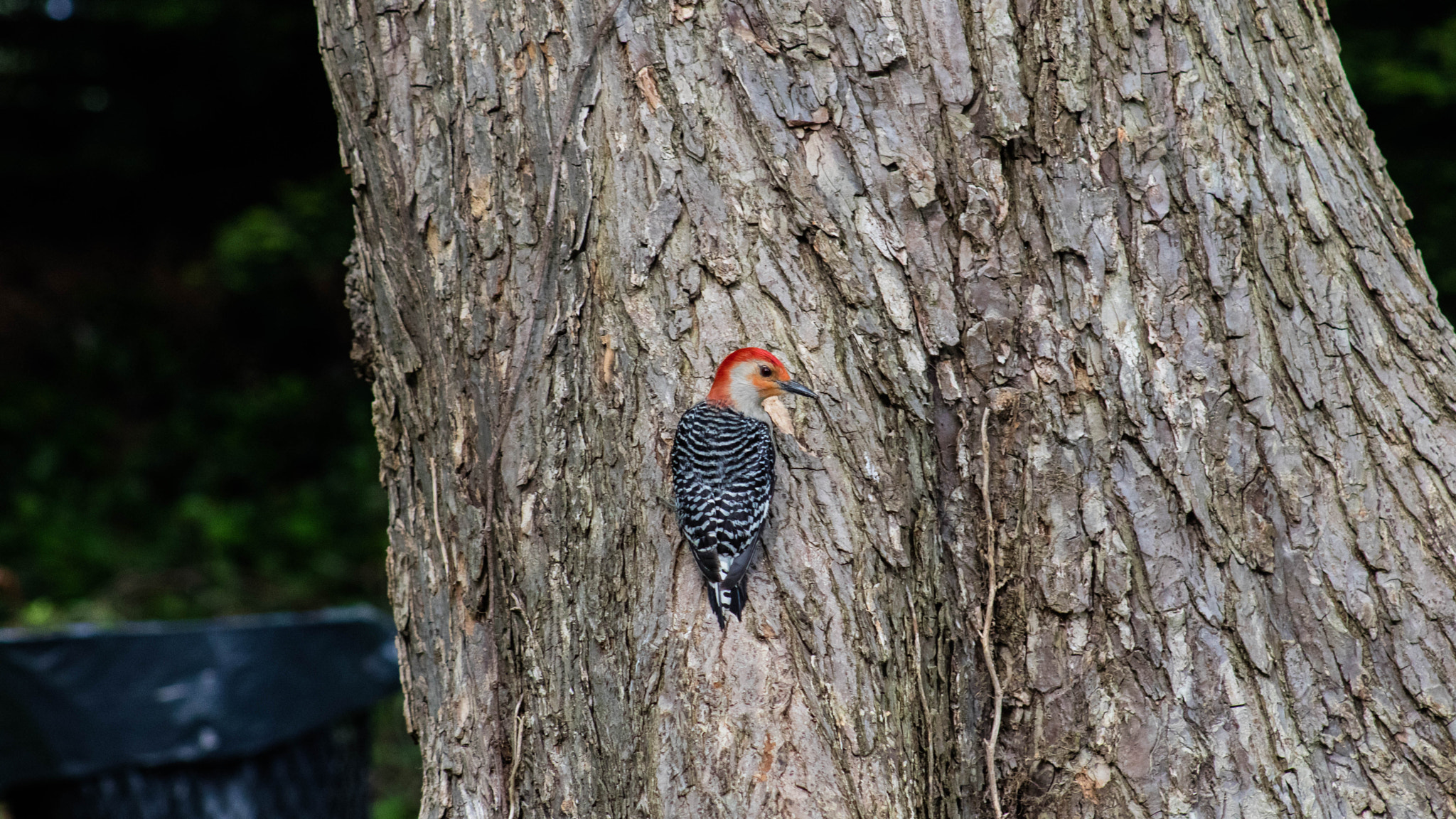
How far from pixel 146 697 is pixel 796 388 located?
2.73 m

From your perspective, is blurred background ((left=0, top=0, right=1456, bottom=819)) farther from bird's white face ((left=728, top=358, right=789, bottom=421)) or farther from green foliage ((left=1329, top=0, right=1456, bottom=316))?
bird's white face ((left=728, top=358, right=789, bottom=421))

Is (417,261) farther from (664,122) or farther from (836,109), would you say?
(836,109)

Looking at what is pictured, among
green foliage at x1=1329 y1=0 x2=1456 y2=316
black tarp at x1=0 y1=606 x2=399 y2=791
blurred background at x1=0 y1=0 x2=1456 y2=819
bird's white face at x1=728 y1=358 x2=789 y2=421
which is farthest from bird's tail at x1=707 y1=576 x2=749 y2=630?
green foliage at x1=1329 y1=0 x2=1456 y2=316

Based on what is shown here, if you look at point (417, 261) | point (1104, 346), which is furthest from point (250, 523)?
point (1104, 346)

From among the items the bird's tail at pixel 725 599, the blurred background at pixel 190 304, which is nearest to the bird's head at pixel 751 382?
the bird's tail at pixel 725 599

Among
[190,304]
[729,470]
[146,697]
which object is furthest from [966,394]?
[190,304]

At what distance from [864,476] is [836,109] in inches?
32.7

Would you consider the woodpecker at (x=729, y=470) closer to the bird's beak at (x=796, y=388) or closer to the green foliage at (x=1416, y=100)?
the bird's beak at (x=796, y=388)

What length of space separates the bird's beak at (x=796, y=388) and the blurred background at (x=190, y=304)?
458 cm

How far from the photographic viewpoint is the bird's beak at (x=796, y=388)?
90.2 inches

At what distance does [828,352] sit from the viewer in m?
2.35

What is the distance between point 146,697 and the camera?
143 inches

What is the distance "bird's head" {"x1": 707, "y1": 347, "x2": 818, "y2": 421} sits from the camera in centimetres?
229

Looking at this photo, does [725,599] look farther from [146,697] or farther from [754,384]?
[146,697]
